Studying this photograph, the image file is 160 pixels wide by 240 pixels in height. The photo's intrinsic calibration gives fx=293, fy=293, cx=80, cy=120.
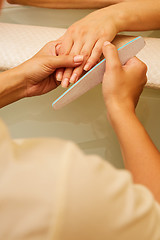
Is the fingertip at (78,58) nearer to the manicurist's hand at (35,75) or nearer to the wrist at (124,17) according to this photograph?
the manicurist's hand at (35,75)

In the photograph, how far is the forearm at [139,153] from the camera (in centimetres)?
60

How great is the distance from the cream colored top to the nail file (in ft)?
1.43

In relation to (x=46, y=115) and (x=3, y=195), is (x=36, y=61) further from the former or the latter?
(x=3, y=195)

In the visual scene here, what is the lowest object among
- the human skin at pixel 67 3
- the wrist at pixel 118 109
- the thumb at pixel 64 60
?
the wrist at pixel 118 109

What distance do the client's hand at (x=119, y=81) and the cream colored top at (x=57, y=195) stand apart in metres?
0.40

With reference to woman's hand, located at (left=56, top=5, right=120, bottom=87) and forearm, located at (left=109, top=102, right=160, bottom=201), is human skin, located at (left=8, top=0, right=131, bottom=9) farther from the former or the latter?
forearm, located at (left=109, top=102, right=160, bottom=201)

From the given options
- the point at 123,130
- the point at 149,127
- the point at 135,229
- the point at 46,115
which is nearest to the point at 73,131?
the point at 46,115

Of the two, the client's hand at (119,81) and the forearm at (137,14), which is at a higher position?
the forearm at (137,14)

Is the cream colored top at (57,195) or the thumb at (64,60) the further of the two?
the thumb at (64,60)

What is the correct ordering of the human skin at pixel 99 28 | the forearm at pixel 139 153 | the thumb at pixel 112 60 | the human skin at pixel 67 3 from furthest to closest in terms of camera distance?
the human skin at pixel 67 3, the human skin at pixel 99 28, the thumb at pixel 112 60, the forearm at pixel 139 153

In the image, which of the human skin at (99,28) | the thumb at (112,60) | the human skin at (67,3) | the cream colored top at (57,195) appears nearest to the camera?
the cream colored top at (57,195)

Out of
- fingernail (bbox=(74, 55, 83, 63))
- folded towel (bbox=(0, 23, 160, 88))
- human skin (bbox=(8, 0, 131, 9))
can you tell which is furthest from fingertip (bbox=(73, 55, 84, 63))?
human skin (bbox=(8, 0, 131, 9))

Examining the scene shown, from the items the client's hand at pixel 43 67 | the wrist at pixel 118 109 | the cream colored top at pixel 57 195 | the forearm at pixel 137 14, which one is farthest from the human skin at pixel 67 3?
the cream colored top at pixel 57 195

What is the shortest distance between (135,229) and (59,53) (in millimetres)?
609
